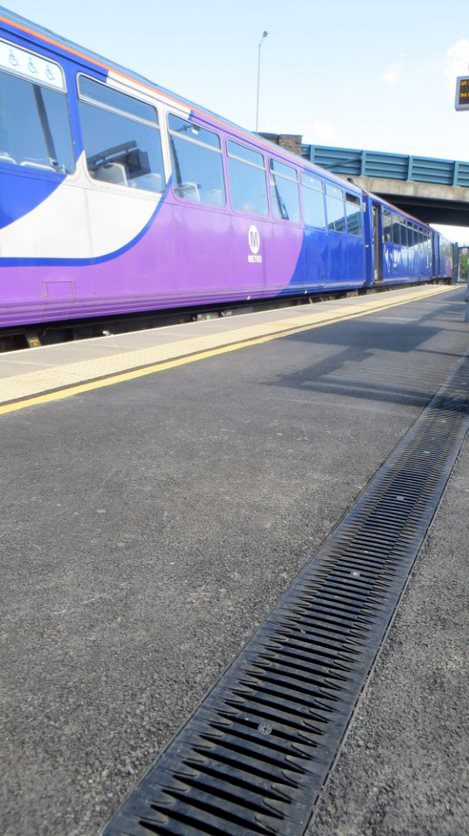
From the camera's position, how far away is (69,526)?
2.48 meters

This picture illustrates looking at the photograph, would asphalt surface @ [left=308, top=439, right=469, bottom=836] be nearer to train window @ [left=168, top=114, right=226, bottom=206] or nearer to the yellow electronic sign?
train window @ [left=168, top=114, right=226, bottom=206]

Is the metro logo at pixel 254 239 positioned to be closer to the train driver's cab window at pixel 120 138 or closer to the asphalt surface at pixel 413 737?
the train driver's cab window at pixel 120 138

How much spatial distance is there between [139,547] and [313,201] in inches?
550

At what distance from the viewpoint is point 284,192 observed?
43.3ft

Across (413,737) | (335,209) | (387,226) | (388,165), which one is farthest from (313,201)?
(388,165)

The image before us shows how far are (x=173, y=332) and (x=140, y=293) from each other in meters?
0.69

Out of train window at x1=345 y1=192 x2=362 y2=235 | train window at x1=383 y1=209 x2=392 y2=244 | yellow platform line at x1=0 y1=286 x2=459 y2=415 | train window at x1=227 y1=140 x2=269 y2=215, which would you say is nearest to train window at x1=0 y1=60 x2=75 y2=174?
yellow platform line at x1=0 y1=286 x2=459 y2=415

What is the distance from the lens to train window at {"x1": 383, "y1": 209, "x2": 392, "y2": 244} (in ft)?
71.9

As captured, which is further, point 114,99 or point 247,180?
point 247,180

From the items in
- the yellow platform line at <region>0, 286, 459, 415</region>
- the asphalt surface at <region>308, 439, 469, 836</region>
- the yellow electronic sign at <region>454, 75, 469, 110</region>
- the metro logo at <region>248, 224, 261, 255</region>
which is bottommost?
the asphalt surface at <region>308, 439, 469, 836</region>

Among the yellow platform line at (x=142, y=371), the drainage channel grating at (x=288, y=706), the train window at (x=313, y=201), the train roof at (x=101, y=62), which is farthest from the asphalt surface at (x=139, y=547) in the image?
the train window at (x=313, y=201)

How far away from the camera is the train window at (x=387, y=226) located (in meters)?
21.9

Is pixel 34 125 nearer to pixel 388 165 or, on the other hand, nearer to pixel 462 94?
pixel 462 94

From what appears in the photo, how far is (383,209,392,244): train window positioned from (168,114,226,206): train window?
1282 centimetres
